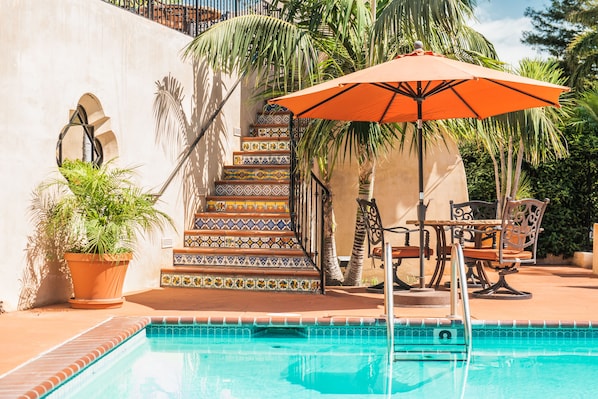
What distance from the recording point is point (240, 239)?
9.61 meters

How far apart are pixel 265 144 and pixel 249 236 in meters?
2.49

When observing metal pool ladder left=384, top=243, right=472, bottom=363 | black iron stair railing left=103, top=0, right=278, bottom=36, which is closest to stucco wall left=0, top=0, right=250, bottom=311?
black iron stair railing left=103, top=0, right=278, bottom=36

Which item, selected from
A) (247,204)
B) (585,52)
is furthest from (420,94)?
(585,52)

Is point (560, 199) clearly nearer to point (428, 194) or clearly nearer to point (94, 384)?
point (428, 194)

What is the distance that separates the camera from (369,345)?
21.4 ft

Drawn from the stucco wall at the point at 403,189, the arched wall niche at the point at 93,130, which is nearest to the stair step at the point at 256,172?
the stucco wall at the point at 403,189

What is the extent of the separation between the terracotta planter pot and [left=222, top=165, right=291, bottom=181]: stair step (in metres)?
3.81

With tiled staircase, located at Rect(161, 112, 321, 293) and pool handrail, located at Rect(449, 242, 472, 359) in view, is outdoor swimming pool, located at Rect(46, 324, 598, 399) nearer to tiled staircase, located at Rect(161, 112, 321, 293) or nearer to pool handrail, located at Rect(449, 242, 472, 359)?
pool handrail, located at Rect(449, 242, 472, 359)

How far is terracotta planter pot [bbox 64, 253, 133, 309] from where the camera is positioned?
7.34 metres

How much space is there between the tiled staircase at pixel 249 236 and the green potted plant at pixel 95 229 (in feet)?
5.48

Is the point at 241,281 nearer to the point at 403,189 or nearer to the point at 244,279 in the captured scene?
the point at 244,279

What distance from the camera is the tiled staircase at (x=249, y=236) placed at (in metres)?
8.85

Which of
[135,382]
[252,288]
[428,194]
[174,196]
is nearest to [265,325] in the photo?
[135,382]

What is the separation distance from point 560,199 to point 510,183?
1132 mm
